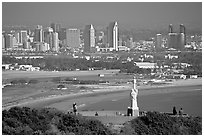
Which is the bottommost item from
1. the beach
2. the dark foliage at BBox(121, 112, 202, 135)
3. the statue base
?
the dark foliage at BBox(121, 112, 202, 135)

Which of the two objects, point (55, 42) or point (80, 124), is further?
point (55, 42)

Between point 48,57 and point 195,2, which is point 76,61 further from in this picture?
point 195,2

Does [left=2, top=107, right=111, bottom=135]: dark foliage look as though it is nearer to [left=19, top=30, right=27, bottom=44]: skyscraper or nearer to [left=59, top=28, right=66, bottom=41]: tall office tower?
[left=19, top=30, right=27, bottom=44]: skyscraper

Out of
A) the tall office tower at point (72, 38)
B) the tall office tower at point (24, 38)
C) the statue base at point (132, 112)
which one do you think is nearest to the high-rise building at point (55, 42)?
the tall office tower at point (72, 38)

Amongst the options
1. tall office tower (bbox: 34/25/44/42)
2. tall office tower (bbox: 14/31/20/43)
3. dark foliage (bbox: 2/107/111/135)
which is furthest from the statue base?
tall office tower (bbox: 14/31/20/43)

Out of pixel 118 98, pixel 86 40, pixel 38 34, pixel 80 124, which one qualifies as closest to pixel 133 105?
pixel 118 98

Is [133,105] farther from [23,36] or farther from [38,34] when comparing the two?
[23,36]
